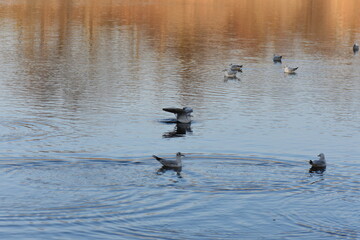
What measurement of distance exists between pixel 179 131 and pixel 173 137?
45.9 inches

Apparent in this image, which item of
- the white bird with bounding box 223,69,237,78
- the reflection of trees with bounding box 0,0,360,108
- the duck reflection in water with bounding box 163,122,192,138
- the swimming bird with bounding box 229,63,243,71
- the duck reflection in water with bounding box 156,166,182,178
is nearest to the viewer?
the duck reflection in water with bounding box 156,166,182,178

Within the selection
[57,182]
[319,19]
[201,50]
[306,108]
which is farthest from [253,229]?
[319,19]

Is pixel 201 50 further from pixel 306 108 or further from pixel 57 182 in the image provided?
pixel 57 182

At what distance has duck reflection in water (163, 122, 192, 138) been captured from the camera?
29.9 metres

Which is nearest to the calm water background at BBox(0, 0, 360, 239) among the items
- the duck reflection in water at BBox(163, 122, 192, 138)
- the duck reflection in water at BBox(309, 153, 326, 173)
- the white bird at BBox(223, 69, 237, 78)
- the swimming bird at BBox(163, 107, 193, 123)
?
the duck reflection in water at BBox(163, 122, 192, 138)

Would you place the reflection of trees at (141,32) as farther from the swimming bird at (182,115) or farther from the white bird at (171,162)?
the white bird at (171,162)

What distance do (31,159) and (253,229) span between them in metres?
8.79

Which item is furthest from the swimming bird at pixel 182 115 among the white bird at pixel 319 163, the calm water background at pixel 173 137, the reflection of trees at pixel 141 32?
the white bird at pixel 319 163

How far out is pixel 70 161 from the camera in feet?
81.0

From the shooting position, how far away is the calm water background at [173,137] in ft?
65.0

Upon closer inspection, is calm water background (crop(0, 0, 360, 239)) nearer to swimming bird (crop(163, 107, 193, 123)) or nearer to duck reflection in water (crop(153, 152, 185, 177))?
duck reflection in water (crop(153, 152, 185, 177))

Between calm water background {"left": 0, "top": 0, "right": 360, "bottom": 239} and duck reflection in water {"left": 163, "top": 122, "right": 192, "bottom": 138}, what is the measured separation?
12 centimetres

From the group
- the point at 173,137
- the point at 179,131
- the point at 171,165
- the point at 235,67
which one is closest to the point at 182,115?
the point at 179,131

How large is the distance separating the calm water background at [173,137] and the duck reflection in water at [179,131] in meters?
0.12
